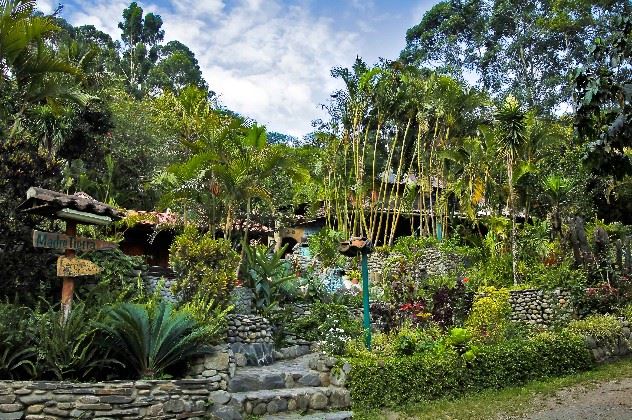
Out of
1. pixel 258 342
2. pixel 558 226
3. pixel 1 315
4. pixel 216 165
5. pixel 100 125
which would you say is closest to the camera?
pixel 1 315

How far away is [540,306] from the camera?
1317cm

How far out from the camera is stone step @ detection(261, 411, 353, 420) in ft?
25.7

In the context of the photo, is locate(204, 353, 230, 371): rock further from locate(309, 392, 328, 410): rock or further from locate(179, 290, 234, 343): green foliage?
locate(309, 392, 328, 410): rock

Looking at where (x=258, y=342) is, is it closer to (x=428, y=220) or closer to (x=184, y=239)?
(x=184, y=239)

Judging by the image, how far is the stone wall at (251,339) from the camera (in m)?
9.82

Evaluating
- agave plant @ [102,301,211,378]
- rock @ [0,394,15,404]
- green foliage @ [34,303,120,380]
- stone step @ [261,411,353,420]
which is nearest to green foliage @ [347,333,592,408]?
stone step @ [261,411,353,420]

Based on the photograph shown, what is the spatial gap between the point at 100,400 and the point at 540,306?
10278 mm

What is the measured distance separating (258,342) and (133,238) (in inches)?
365

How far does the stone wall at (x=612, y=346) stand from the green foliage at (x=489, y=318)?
170cm

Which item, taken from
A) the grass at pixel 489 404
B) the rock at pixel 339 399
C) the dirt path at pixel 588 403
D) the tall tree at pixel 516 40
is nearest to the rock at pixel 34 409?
the rock at pixel 339 399

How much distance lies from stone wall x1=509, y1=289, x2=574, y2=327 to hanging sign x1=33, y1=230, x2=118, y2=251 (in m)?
9.58

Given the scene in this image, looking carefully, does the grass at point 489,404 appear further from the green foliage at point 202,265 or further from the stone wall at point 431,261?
the stone wall at point 431,261

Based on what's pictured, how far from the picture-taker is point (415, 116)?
70.7 ft

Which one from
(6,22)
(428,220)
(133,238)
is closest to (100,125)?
(133,238)
